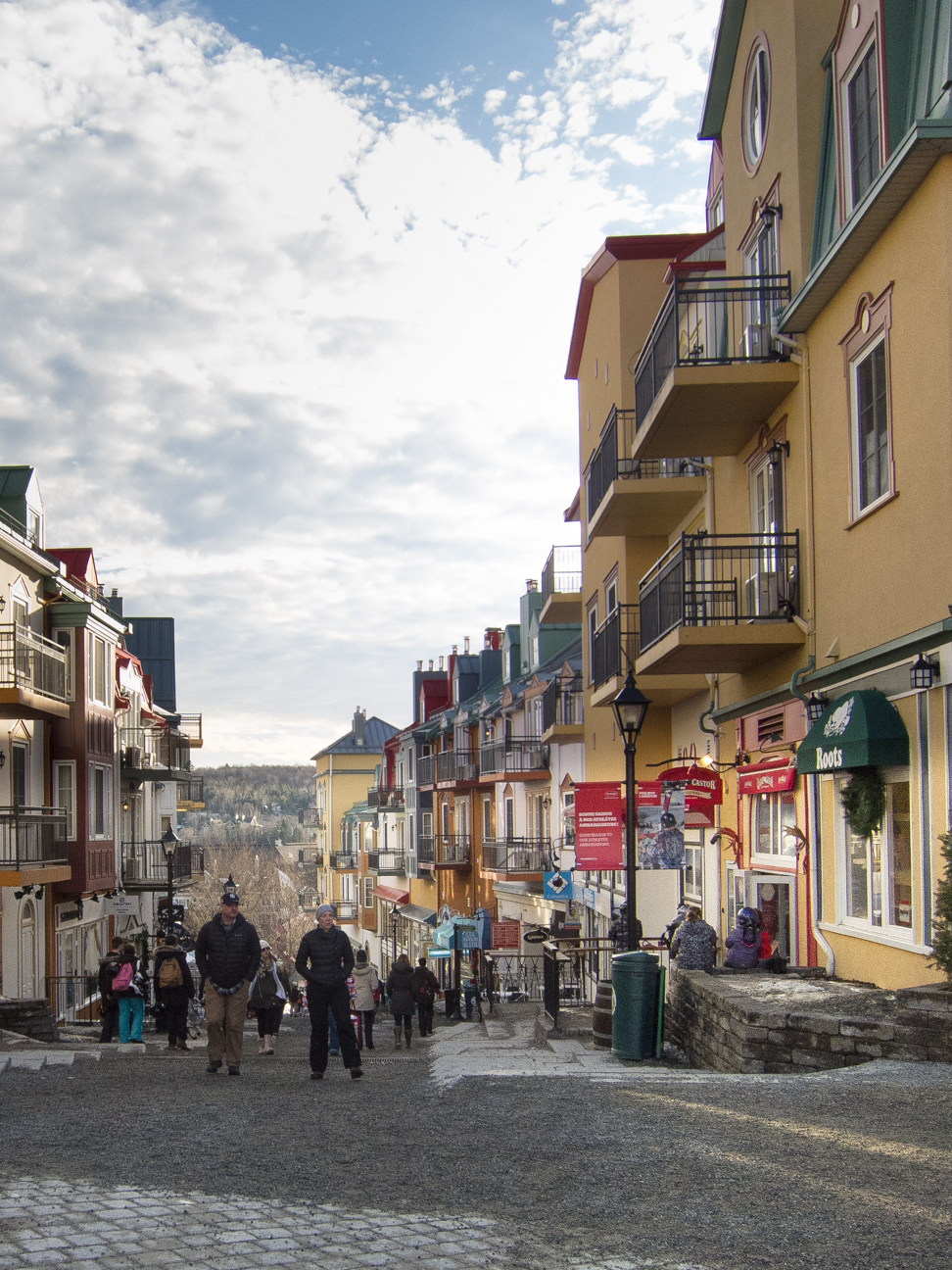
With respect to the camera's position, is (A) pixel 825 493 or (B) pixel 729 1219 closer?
(B) pixel 729 1219

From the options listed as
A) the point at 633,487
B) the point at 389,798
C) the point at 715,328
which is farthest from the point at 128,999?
the point at 389,798

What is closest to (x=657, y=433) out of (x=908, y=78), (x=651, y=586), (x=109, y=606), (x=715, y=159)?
(x=651, y=586)

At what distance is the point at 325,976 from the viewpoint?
37.7 feet

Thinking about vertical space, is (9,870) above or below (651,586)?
below

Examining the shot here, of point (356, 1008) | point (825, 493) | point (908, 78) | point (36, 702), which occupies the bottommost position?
point (356, 1008)

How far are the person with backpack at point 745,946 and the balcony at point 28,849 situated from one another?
14.1 meters

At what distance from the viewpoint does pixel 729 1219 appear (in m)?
5.55

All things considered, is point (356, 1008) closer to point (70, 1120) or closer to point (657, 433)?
point (657, 433)

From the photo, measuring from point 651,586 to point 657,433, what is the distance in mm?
2209

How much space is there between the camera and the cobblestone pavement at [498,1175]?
5.25 meters

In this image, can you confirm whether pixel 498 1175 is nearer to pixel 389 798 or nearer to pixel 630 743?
pixel 630 743

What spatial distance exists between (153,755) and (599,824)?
89.0 feet

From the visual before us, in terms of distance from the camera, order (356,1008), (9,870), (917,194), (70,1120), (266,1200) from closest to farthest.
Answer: (266,1200) < (70,1120) < (917,194) < (356,1008) < (9,870)

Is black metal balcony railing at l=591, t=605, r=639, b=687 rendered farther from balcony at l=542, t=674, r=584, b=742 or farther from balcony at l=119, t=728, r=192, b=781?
balcony at l=119, t=728, r=192, b=781
